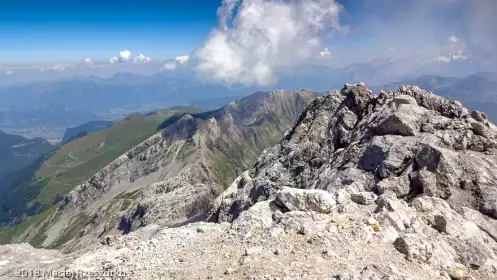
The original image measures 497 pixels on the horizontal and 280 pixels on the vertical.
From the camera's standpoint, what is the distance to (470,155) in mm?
33531

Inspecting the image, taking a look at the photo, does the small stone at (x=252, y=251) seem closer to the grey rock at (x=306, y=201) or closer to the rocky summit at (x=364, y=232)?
the rocky summit at (x=364, y=232)

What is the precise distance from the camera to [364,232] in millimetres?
22531

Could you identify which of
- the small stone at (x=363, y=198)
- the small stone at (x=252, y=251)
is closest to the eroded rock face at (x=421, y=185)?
the small stone at (x=363, y=198)

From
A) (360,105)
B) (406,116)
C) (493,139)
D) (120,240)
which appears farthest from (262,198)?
(360,105)

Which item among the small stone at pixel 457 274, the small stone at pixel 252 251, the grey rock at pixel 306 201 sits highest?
the grey rock at pixel 306 201

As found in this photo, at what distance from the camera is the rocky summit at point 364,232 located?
66.4ft

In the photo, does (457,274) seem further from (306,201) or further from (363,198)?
(306,201)

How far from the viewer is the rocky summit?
20.2 meters

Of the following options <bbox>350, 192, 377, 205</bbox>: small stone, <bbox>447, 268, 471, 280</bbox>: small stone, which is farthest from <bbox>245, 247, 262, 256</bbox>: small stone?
<bbox>447, 268, 471, 280</bbox>: small stone

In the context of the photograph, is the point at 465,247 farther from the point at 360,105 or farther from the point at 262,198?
the point at 360,105

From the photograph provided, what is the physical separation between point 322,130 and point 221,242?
5180 cm

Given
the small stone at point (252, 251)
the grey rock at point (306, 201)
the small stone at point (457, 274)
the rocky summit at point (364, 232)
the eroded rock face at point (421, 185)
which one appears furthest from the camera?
the grey rock at point (306, 201)

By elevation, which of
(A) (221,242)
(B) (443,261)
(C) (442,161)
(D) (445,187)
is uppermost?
(C) (442,161)

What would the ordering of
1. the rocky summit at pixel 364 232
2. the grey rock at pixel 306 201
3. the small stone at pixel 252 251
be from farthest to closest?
the grey rock at pixel 306 201
the small stone at pixel 252 251
the rocky summit at pixel 364 232
